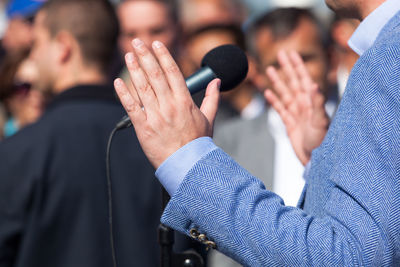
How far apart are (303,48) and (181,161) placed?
2669 millimetres

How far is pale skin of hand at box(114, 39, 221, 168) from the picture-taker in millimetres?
1346

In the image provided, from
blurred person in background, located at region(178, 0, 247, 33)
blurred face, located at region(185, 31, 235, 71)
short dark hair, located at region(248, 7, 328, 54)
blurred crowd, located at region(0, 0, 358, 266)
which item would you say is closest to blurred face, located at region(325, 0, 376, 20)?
blurred crowd, located at region(0, 0, 358, 266)

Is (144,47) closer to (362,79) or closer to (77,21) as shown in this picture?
(362,79)

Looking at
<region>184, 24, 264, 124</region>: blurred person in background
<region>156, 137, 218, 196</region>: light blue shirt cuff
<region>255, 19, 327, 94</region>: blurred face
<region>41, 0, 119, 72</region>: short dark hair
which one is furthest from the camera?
<region>184, 24, 264, 124</region>: blurred person in background

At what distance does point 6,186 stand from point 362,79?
6.31ft

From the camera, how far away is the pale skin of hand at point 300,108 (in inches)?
82.0

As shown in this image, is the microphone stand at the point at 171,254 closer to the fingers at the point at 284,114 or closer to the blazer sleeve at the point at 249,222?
the blazer sleeve at the point at 249,222

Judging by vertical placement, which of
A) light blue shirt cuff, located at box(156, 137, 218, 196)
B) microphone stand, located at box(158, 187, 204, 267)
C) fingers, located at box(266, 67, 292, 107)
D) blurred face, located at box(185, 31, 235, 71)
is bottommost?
blurred face, located at box(185, 31, 235, 71)

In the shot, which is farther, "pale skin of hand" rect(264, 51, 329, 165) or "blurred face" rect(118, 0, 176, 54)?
"blurred face" rect(118, 0, 176, 54)

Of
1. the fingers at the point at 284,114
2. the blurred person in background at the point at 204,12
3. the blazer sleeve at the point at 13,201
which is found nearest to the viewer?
the fingers at the point at 284,114

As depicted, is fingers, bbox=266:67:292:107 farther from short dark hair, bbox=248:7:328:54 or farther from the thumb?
short dark hair, bbox=248:7:328:54

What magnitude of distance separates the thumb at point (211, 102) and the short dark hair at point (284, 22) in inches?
96.8

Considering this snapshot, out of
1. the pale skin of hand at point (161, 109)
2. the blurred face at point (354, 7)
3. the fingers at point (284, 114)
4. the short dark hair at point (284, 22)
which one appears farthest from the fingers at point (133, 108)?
the short dark hair at point (284, 22)

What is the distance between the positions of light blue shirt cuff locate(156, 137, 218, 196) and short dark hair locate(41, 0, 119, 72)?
6.70 ft
